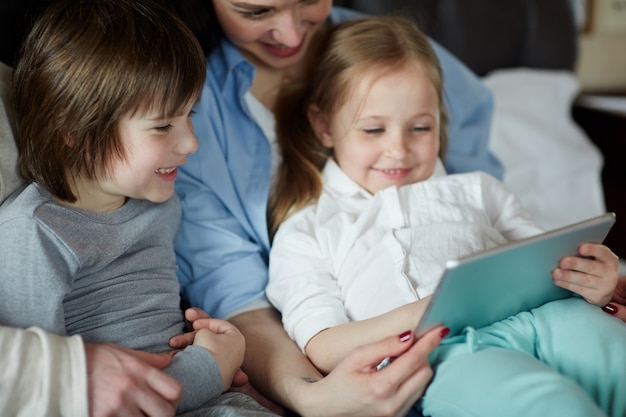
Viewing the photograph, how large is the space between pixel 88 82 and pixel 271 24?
16.4 inches

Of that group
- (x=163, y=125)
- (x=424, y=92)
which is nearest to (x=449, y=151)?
(x=424, y=92)

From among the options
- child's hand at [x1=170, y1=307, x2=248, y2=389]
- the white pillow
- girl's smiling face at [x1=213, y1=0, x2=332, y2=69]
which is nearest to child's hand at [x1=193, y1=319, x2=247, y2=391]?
child's hand at [x1=170, y1=307, x2=248, y2=389]

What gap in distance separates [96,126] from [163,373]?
380 millimetres

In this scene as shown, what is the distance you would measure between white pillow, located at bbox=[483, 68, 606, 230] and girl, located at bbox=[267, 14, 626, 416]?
1.71ft

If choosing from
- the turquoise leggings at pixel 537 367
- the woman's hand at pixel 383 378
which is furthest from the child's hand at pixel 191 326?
the turquoise leggings at pixel 537 367

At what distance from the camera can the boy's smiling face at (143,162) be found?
3.67 ft

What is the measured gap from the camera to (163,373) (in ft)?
3.30

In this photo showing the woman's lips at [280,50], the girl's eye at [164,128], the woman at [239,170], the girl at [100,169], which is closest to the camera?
the girl at [100,169]

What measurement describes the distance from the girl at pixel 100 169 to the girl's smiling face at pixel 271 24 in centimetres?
20

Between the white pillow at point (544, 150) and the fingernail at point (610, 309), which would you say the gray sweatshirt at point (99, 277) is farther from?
the white pillow at point (544, 150)

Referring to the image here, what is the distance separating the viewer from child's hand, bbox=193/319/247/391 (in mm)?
1122

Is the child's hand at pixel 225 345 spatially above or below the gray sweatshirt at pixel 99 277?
below

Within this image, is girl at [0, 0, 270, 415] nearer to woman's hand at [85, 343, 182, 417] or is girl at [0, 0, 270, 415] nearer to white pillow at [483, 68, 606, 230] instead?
woman's hand at [85, 343, 182, 417]

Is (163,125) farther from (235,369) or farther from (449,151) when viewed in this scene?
(449,151)
